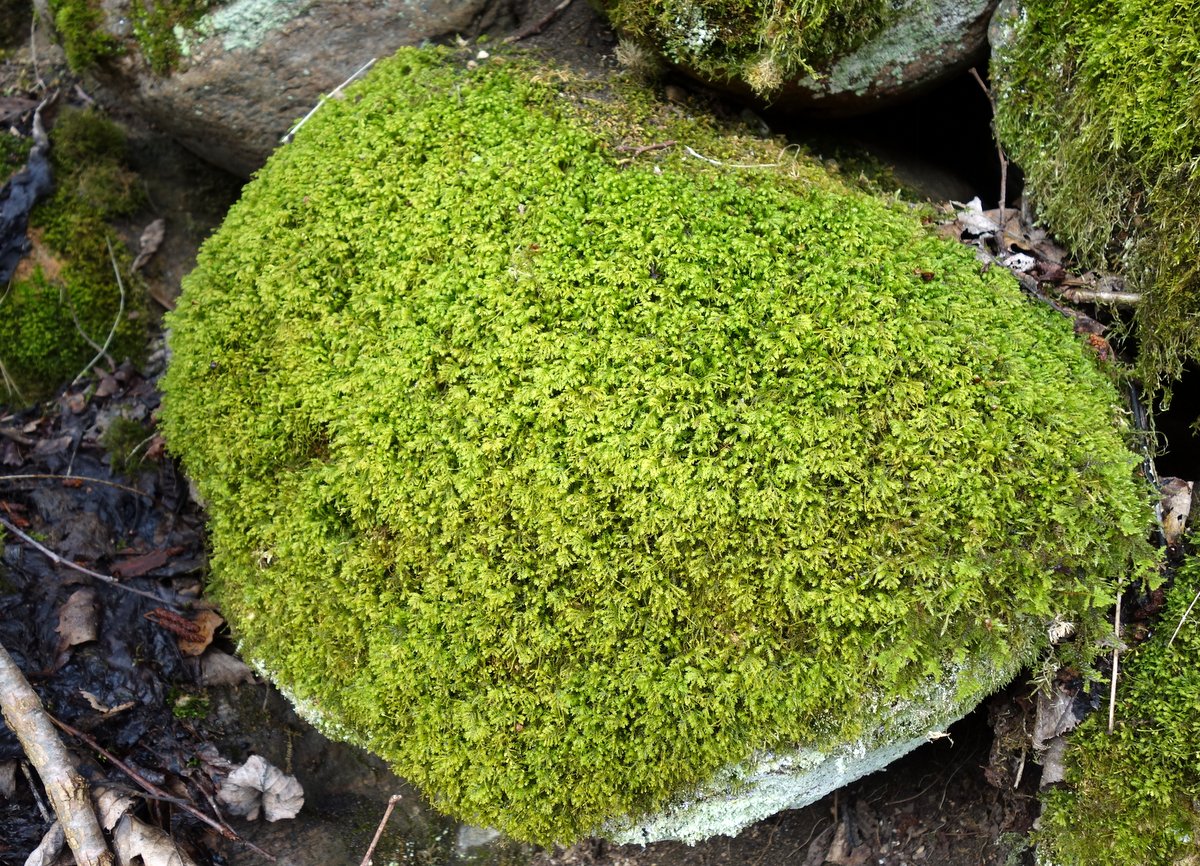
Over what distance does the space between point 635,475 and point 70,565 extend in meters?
2.44

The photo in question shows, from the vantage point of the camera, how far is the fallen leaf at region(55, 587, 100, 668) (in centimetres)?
301

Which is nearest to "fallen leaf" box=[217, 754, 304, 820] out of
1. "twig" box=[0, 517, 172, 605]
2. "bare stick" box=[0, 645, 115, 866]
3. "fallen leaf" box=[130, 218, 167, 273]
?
"bare stick" box=[0, 645, 115, 866]

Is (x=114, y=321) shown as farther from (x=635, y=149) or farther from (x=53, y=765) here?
(x=635, y=149)

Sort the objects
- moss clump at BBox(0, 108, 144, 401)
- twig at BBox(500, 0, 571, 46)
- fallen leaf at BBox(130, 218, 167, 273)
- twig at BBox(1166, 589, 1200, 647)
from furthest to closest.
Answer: fallen leaf at BBox(130, 218, 167, 273) < moss clump at BBox(0, 108, 144, 401) < twig at BBox(500, 0, 571, 46) < twig at BBox(1166, 589, 1200, 647)

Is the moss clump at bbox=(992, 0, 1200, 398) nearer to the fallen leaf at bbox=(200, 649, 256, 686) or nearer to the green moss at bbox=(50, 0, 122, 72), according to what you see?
the fallen leaf at bbox=(200, 649, 256, 686)

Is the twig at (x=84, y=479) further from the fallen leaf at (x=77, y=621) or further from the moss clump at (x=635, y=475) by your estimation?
the moss clump at (x=635, y=475)

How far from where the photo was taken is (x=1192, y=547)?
2578 millimetres

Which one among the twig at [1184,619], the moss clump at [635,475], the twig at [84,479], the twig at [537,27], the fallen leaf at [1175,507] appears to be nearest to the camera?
the moss clump at [635,475]

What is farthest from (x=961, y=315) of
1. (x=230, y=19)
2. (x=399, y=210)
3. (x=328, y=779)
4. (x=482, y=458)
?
(x=230, y=19)

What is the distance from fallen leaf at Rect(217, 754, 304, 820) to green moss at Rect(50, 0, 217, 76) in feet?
10.0

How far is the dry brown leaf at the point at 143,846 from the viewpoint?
8.25 ft

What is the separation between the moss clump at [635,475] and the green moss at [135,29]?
5.09ft

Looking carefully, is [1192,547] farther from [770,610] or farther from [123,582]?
[123,582]

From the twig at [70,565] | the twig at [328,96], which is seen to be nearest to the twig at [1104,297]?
the twig at [328,96]
